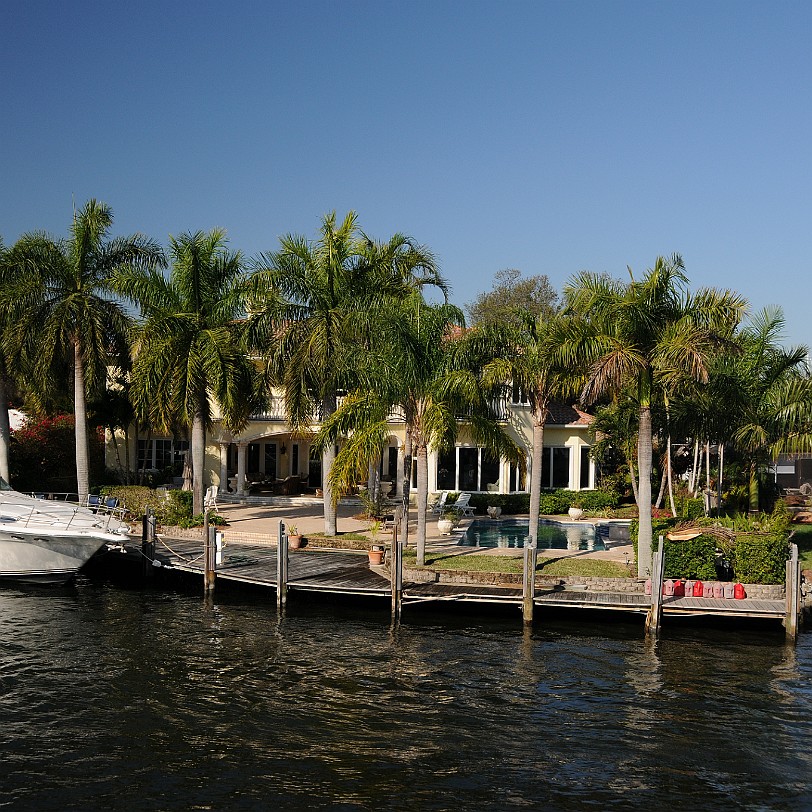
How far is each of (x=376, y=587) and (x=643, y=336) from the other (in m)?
8.60

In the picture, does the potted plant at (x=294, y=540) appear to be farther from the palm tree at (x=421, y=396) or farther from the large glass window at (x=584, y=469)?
the large glass window at (x=584, y=469)

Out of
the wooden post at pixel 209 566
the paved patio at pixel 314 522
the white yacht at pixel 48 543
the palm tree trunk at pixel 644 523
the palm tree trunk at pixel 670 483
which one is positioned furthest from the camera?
the palm tree trunk at pixel 670 483

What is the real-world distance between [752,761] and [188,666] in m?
10.0

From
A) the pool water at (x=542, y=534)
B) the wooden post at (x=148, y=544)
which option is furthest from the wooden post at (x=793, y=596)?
the wooden post at (x=148, y=544)

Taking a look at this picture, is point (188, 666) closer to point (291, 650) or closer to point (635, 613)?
point (291, 650)

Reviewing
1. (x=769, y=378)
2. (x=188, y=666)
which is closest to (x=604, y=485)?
(x=769, y=378)

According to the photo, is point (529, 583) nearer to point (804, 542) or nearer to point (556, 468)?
point (804, 542)

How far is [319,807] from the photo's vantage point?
11.1 metres

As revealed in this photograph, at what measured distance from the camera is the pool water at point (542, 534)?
26.1m

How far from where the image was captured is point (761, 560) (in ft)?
65.7

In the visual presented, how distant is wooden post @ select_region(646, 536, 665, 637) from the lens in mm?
18625

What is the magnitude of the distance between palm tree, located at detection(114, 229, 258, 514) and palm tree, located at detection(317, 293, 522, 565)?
708cm

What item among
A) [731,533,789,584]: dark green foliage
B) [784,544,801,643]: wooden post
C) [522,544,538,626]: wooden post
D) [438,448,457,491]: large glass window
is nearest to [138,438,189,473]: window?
[438,448,457,491]: large glass window

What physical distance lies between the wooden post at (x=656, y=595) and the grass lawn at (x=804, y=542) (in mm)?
5104
